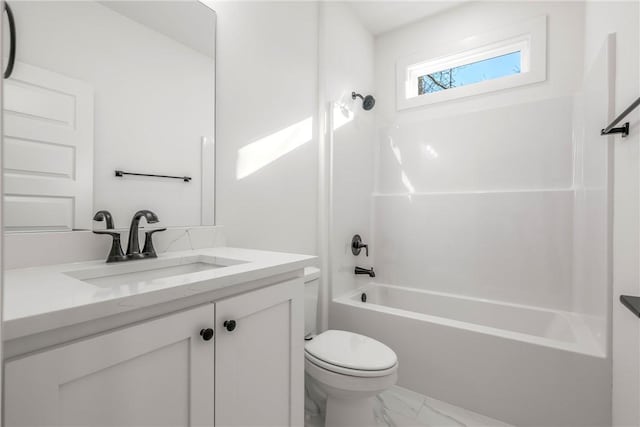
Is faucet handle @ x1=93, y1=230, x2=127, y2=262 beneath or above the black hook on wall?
beneath

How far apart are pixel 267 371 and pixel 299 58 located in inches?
70.6

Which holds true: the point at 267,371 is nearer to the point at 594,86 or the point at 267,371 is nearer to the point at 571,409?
the point at 571,409

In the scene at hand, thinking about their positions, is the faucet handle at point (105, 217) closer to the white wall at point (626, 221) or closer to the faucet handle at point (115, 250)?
the faucet handle at point (115, 250)

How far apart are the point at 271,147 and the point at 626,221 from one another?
163cm

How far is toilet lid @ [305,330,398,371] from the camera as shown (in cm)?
129

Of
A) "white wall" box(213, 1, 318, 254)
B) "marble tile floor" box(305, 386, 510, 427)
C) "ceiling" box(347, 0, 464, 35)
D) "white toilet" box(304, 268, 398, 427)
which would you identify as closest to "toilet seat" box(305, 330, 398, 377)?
"white toilet" box(304, 268, 398, 427)

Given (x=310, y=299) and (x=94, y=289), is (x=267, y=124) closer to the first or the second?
(x=310, y=299)

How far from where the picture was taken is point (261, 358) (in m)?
0.95

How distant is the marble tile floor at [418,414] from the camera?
158cm

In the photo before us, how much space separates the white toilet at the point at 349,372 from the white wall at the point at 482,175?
3.96 feet

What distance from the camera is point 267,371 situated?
38.1 inches

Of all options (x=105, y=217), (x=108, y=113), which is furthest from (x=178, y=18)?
(x=105, y=217)

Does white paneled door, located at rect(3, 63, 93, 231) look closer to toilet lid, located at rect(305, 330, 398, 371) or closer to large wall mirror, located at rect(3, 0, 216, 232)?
large wall mirror, located at rect(3, 0, 216, 232)

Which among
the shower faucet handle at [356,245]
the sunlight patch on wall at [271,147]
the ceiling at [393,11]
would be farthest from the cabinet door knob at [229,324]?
the ceiling at [393,11]
